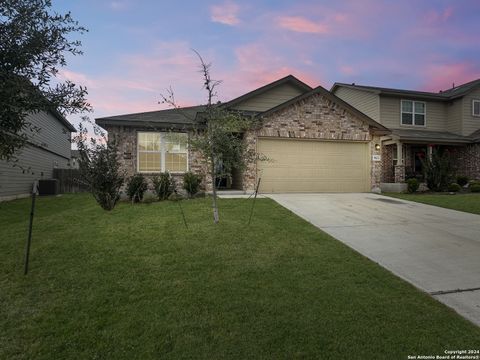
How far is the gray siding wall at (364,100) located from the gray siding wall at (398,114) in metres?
0.28

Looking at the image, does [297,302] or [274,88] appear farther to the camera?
[274,88]

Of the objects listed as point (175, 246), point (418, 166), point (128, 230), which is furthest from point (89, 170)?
point (418, 166)

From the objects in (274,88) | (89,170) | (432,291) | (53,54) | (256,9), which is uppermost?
(256,9)

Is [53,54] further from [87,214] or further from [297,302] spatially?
[87,214]

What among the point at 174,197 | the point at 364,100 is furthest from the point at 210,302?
the point at 364,100

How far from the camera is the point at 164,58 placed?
13.4 metres

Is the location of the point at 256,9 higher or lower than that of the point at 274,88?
higher

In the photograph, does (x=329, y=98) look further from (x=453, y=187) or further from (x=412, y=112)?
(x=412, y=112)

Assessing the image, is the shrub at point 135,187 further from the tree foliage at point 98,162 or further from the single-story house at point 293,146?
the tree foliage at point 98,162

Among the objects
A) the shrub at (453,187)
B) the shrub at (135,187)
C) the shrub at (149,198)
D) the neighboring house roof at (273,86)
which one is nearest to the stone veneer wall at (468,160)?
the shrub at (453,187)

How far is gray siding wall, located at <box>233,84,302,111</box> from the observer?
51.1 ft

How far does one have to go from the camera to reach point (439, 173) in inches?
597

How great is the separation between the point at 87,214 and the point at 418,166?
59.1 ft

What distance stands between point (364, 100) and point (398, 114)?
2280 mm
